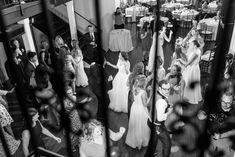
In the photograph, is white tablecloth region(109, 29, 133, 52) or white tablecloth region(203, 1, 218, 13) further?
white tablecloth region(203, 1, 218, 13)

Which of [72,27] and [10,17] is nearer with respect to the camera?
[10,17]

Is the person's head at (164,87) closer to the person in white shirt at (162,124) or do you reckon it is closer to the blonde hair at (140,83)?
the person in white shirt at (162,124)

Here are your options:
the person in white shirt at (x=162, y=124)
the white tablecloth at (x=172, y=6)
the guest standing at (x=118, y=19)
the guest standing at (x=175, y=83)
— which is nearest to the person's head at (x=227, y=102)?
the guest standing at (x=175, y=83)

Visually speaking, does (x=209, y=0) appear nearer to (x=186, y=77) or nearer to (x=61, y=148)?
(x=186, y=77)

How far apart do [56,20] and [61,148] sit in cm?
560

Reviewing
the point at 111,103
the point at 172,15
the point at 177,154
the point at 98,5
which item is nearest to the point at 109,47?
the point at 172,15

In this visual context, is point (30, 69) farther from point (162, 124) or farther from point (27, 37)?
point (27, 37)

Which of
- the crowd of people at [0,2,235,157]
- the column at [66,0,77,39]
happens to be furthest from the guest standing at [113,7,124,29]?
the crowd of people at [0,2,235,157]

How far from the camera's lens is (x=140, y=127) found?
4.52 m

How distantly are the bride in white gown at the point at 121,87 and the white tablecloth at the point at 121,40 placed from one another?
138 inches

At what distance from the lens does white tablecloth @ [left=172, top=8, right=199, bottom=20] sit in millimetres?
9783

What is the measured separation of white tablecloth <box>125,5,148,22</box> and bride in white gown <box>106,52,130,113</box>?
19.2 feet

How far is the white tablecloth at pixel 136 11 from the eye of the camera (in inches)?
433

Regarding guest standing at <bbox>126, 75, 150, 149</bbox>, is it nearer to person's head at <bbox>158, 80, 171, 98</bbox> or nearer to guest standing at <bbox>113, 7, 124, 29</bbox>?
person's head at <bbox>158, 80, 171, 98</bbox>
